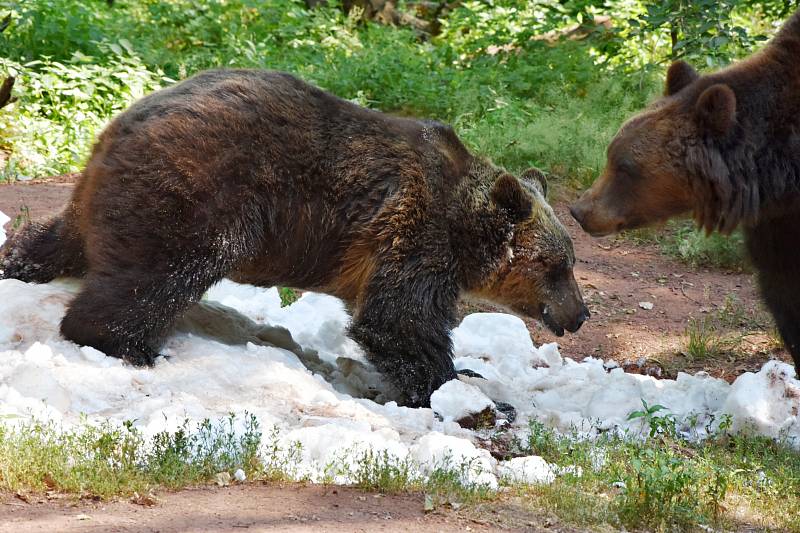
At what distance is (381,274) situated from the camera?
6531mm

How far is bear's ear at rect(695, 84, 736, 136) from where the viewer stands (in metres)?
5.89

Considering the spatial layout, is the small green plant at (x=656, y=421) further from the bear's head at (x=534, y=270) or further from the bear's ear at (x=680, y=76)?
the bear's ear at (x=680, y=76)

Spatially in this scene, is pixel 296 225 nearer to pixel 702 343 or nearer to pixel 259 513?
pixel 259 513

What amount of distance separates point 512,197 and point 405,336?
1.22 meters

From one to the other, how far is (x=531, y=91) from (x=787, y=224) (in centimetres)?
837

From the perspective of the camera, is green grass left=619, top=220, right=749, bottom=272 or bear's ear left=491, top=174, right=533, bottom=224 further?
green grass left=619, top=220, right=749, bottom=272

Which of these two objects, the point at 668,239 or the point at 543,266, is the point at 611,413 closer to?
the point at 543,266

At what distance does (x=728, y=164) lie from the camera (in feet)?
19.8

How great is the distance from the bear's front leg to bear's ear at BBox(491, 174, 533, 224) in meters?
0.77

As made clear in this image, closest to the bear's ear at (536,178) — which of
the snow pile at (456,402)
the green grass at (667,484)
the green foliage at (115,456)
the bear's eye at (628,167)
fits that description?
the bear's eye at (628,167)

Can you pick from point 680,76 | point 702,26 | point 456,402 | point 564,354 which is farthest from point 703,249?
point 456,402

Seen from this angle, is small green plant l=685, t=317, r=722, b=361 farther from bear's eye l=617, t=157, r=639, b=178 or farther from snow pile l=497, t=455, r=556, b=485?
snow pile l=497, t=455, r=556, b=485

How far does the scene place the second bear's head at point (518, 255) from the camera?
6.88m

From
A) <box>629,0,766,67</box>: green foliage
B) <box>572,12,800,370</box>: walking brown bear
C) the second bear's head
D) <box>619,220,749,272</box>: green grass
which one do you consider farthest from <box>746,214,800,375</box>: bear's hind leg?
<box>629,0,766,67</box>: green foliage
